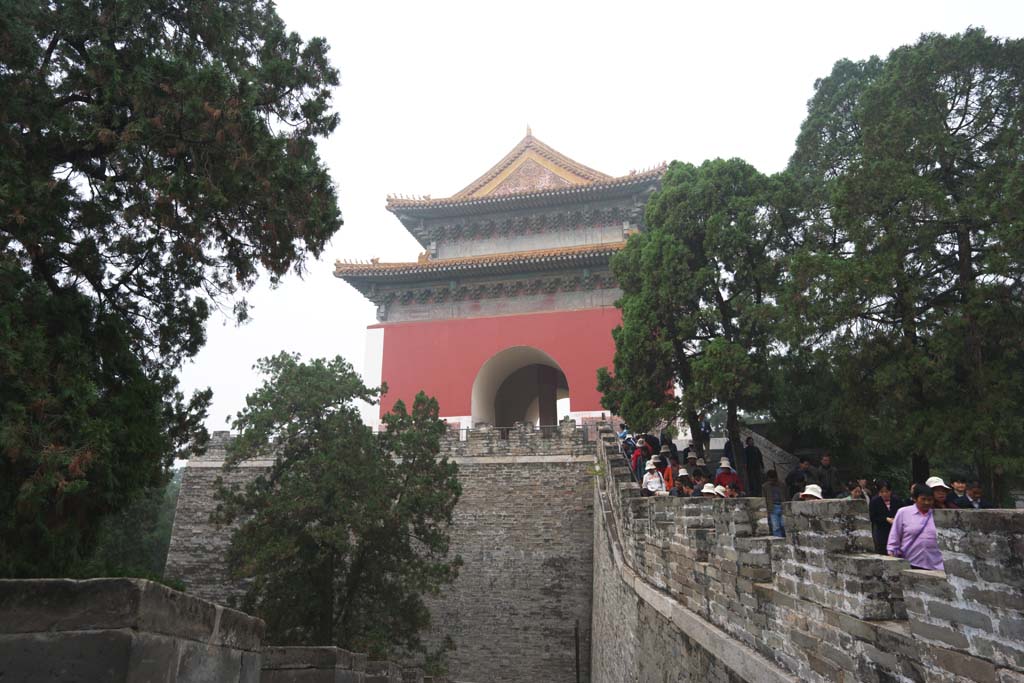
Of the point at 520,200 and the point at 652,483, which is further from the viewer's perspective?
the point at 520,200

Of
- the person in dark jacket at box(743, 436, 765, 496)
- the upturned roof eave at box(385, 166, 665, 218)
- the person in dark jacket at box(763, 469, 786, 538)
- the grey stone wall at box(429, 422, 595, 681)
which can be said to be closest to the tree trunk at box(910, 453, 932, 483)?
the person in dark jacket at box(743, 436, 765, 496)

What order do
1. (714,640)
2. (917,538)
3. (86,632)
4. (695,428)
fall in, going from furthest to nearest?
(695,428) < (714,640) < (917,538) < (86,632)

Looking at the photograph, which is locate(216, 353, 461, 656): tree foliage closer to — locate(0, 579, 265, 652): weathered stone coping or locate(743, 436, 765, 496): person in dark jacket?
locate(743, 436, 765, 496): person in dark jacket

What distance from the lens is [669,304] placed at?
10875 mm

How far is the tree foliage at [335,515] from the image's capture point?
395 inches

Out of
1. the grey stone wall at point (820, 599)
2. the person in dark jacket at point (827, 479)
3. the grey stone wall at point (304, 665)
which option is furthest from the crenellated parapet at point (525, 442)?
the grey stone wall at point (304, 665)

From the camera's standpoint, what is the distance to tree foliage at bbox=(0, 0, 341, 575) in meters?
4.34

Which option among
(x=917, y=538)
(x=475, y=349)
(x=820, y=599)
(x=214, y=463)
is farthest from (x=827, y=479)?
(x=214, y=463)

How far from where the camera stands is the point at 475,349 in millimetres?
17047

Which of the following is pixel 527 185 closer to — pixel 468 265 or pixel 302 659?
pixel 468 265

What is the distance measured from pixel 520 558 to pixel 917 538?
11361 mm

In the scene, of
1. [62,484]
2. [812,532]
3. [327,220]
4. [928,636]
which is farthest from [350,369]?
[928,636]

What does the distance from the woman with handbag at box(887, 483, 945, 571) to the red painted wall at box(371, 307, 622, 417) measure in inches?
492

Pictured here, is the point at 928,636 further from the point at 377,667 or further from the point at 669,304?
the point at 669,304
